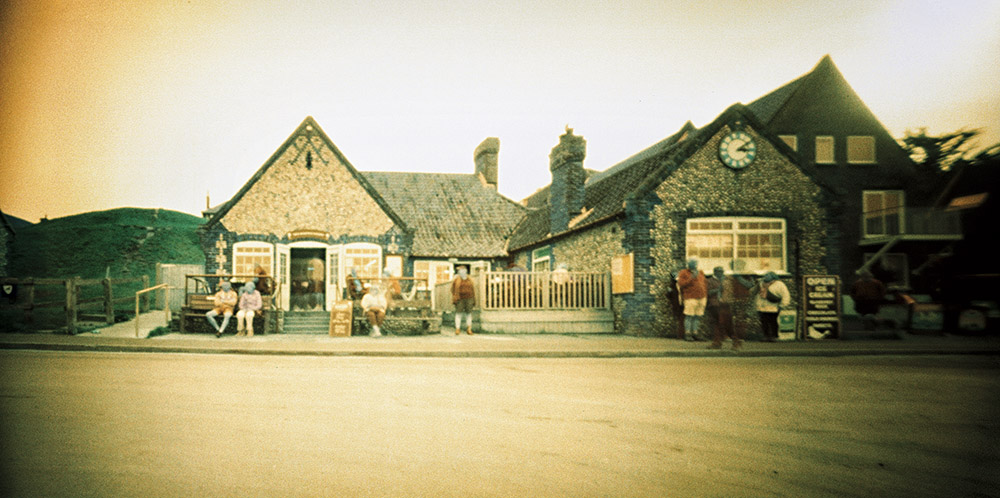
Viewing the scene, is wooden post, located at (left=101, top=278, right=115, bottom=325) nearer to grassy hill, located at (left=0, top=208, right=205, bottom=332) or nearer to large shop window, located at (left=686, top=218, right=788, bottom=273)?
large shop window, located at (left=686, top=218, right=788, bottom=273)

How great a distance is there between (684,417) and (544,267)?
16465 millimetres

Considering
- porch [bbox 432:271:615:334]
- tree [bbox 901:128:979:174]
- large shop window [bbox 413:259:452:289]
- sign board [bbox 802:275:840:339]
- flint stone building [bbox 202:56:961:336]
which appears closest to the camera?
tree [bbox 901:128:979:174]

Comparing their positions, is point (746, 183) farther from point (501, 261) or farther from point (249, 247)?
point (249, 247)

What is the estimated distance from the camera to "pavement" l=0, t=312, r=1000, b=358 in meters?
11.6

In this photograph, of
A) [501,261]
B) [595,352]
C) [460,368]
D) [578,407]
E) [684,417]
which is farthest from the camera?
[501,261]

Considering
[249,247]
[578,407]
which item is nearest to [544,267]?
[249,247]

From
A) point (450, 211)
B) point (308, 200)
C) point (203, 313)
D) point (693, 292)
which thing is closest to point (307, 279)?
point (308, 200)

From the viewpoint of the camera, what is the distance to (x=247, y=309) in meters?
15.5

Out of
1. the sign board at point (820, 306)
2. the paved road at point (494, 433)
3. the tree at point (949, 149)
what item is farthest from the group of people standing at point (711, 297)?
the tree at point (949, 149)

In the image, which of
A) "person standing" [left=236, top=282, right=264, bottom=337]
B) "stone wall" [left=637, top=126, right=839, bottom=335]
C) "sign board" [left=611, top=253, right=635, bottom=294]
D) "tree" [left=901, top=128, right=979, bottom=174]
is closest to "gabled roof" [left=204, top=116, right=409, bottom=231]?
"person standing" [left=236, top=282, right=264, bottom=337]

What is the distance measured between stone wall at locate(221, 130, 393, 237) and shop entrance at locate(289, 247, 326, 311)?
1099 mm

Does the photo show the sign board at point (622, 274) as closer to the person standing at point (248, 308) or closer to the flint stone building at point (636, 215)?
the flint stone building at point (636, 215)

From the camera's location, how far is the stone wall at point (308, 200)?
1980 cm

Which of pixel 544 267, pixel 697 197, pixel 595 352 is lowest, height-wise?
pixel 595 352
